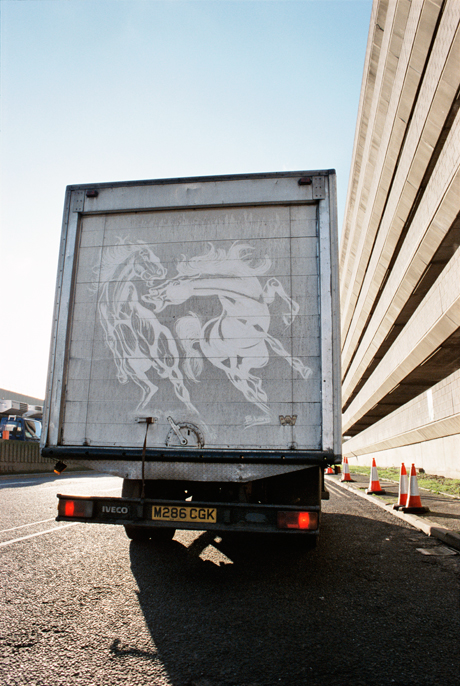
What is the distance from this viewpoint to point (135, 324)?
174 inches

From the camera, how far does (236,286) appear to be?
434cm

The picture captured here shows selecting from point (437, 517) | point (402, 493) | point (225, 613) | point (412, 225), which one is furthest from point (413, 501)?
point (412, 225)

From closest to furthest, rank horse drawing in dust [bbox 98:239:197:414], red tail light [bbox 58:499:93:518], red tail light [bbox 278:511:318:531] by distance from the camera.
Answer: red tail light [bbox 278:511:318:531], red tail light [bbox 58:499:93:518], horse drawing in dust [bbox 98:239:197:414]

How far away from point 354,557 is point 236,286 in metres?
3.34

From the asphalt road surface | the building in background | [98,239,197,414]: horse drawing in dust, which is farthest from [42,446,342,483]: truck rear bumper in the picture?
the building in background

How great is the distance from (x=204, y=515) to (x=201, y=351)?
4.71 ft

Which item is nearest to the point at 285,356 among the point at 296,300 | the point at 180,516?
the point at 296,300

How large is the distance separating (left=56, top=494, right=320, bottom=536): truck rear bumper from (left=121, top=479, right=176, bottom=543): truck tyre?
46cm

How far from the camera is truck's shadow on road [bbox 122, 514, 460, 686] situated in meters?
2.51

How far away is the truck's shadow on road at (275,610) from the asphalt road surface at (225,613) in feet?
0.04

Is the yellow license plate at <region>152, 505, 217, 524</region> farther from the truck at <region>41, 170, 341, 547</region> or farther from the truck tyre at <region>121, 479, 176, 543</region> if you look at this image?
the truck tyre at <region>121, 479, 176, 543</region>

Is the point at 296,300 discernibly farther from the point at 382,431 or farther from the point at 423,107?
the point at 382,431

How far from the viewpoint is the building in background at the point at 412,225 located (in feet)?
40.9

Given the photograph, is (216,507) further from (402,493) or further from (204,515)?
(402,493)
